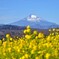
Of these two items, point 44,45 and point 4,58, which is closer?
point 44,45

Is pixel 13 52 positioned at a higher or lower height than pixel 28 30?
lower

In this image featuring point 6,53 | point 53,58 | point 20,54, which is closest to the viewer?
point 53,58

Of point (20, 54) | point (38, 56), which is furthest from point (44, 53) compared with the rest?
point (20, 54)

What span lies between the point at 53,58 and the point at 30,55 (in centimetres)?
42

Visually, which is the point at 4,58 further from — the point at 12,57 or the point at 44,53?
the point at 44,53

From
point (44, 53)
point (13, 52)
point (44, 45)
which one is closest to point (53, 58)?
point (44, 53)

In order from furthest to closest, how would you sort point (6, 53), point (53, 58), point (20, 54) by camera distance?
point (6, 53) → point (20, 54) → point (53, 58)

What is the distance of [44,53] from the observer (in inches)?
210

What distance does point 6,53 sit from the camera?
611 cm

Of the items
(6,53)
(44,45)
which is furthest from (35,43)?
(6,53)

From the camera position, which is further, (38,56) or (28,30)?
(28,30)

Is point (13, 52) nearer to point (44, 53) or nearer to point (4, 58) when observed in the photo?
point (4, 58)

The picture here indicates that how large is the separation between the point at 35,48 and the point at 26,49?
309 mm

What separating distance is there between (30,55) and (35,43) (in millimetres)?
398
